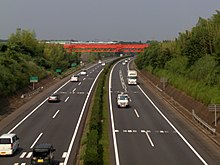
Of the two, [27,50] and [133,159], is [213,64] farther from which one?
[27,50]

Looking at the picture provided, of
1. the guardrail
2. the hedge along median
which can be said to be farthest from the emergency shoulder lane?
the guardrail

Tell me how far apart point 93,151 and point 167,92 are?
1711 inches

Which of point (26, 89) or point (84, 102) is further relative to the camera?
point (26, 89)

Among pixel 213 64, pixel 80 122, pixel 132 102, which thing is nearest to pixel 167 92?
pixel 132 102

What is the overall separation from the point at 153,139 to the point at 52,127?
35.1 feet

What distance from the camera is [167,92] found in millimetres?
66688

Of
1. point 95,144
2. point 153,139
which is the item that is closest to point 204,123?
point 153,139

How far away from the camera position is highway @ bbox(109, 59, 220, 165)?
2822 cm

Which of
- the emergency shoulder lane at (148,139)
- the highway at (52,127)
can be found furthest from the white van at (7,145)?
the emergency shoulder lane at (148,139)

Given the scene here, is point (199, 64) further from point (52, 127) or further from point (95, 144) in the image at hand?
point (95, 144)

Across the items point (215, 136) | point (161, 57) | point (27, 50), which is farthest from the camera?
point (27, 50)

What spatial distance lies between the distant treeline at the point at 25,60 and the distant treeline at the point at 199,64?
83.9ft

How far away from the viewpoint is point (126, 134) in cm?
3644

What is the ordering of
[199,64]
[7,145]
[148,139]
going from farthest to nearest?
[199,64]
[148,139]
[7,145]
